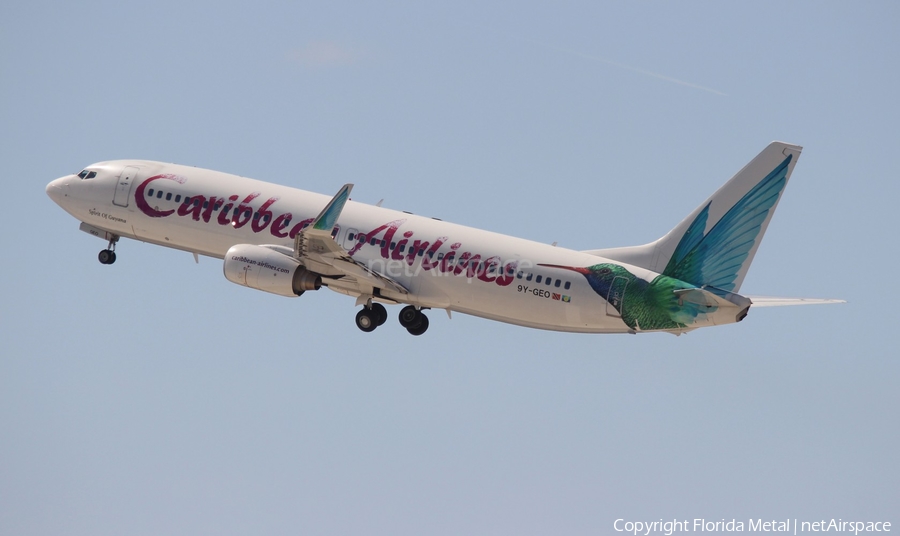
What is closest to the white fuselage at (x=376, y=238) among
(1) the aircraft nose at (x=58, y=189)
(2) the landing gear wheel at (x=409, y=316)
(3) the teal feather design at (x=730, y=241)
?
(1) the aircraft nose at (x=58, y=189)

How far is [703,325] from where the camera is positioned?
5038 centimetres

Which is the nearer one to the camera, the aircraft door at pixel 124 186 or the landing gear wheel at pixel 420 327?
the landing gear wheel at pixel 420 327

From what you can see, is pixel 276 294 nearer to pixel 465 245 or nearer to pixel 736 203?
pixel 465 245

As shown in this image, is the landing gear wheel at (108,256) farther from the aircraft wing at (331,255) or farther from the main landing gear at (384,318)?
the main landing gear at (384,318)

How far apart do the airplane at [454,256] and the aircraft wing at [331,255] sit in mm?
49

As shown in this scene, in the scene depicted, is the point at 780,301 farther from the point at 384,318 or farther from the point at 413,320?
the point at 384,318

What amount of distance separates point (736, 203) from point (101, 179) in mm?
26963

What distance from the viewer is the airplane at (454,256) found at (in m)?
51.2

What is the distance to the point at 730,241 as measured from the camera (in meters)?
51.4

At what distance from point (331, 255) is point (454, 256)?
15.4 feet

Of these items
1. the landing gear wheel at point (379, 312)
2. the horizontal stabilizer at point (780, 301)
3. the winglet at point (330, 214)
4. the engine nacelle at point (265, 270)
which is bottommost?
the engine nacelle at point (265, 270)

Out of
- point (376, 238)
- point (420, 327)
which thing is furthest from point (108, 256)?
point (420, 327)

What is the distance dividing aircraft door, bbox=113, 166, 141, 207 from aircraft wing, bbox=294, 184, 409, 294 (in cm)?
994

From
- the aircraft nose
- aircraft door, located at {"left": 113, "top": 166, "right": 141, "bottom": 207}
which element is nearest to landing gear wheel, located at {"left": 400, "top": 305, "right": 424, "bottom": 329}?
aircraft door, located at {"left": 113, "top": 166, "right": 141, "bottom": 207}
